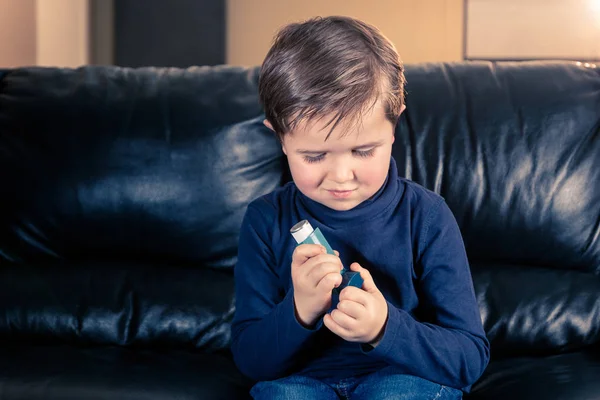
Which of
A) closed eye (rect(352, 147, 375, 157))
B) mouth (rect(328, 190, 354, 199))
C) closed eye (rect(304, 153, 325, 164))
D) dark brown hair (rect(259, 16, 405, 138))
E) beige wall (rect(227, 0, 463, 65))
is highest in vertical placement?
beige wall (rect(227, 0, 463, 65))

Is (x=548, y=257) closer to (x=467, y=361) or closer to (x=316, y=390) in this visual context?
(x=467, y=361)

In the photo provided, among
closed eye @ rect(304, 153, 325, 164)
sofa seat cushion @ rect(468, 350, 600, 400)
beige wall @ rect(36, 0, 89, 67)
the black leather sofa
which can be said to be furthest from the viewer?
beige wall @ rect(36, 0, 89, 67)

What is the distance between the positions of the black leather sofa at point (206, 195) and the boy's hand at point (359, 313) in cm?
61

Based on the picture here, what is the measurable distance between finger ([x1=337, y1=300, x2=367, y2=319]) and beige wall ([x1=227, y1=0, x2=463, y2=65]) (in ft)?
11.3

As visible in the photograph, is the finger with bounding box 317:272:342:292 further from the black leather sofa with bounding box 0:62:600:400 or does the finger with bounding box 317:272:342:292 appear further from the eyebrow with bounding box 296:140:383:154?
the black leather sofa with bounding box 0:62:600:400

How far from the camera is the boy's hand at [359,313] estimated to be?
975mm

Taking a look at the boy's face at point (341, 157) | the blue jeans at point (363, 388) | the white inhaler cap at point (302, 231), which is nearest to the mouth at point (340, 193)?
the boy's face at point (341, 157)

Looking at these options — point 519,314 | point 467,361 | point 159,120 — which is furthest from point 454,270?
point 159,120

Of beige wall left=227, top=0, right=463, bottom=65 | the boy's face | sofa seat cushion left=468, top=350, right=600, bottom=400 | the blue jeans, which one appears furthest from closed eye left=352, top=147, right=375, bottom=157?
beige wall left=227, top=0, right=463, bottom=65

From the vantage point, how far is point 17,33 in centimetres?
319

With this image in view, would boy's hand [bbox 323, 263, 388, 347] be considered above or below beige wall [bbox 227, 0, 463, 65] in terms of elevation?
below

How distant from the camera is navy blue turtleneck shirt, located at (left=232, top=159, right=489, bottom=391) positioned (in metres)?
1.12

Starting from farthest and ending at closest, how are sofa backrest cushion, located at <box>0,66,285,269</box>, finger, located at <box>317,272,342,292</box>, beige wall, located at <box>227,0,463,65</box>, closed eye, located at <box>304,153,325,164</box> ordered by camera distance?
1. beige wall, located at <box>227,0,463,65</box>
2. sofa backrest cushion, located at <box>0,66,285,269</box>
3. closed eye, located at <box>304,153,325,164</box>
4. finger, located at <box>317,272,342,292</box>

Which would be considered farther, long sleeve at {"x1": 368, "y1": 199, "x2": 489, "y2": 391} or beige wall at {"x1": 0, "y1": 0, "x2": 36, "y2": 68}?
beige wall at {"x1": 0, "y1": 0, "x2": 36, "y2": 68}
